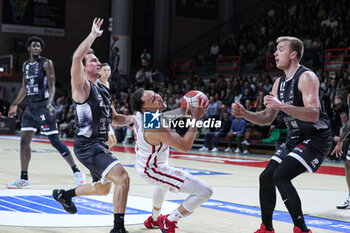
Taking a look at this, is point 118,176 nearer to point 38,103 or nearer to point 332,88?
point 38,103

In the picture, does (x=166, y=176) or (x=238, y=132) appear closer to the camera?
(x=166, y=176)

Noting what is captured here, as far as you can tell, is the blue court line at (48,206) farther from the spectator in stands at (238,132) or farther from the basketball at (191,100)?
the spectator in stands at (238,132)

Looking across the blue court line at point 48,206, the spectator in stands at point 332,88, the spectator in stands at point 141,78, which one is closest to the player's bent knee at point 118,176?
the blue court line at point 48,206

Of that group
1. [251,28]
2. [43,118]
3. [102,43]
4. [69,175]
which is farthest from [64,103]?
[43,118]

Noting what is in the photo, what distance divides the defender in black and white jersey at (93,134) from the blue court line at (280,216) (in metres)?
1.69

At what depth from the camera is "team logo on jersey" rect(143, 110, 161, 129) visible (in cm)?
470

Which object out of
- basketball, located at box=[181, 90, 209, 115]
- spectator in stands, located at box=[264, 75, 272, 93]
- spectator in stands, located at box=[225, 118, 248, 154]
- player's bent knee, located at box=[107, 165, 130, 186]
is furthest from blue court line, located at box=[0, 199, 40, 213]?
spectator in stands, located at box=[264, 75, 272, 93]

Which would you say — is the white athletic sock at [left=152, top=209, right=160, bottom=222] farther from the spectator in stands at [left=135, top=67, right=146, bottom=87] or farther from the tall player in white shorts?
the spectator in stands at [left=135, top=67, right=146, bottom=87]

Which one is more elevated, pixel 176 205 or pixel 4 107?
pixel 176 205

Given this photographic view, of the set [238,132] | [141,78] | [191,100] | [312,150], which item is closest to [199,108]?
[191,100]

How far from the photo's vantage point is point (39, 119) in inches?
307

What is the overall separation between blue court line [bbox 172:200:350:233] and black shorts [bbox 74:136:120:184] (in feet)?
5.77

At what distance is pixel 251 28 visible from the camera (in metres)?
25.3

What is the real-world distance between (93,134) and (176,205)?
172cm
